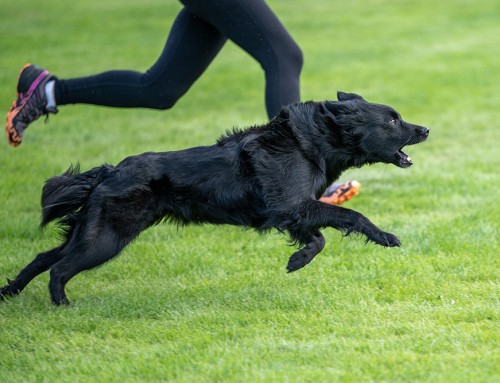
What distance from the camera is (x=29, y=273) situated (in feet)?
16.0

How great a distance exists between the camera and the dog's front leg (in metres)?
4.52

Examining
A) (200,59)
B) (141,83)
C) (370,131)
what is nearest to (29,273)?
(141,83)

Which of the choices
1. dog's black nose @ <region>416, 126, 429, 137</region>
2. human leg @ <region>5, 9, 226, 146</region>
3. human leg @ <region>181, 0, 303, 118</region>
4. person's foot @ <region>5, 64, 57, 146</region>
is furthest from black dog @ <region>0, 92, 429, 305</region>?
person's foot @ <region>5, 64, 57, 146</region>

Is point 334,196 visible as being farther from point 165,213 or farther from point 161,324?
point 161,324

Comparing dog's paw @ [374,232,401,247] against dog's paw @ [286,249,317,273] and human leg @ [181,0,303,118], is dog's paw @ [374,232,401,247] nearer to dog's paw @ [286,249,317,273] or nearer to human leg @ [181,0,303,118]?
dog's paw @ [286,249,317,273]

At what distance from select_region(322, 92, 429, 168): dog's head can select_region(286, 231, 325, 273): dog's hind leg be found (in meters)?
0.47

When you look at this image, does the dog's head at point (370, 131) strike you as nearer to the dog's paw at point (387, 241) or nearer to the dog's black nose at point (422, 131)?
the dog's black nose at point (422, 131)

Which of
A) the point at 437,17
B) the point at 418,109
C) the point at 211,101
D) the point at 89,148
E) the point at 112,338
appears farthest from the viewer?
the point at 437,17

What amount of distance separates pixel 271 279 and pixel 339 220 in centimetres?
68

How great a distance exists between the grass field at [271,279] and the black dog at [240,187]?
0.30 m

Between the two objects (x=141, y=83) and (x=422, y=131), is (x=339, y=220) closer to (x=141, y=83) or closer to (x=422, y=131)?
(x=422, y=131)

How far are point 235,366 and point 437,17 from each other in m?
13.1

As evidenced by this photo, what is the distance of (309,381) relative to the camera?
360 centimetres

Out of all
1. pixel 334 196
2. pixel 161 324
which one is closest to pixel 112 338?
pixel 161 324
